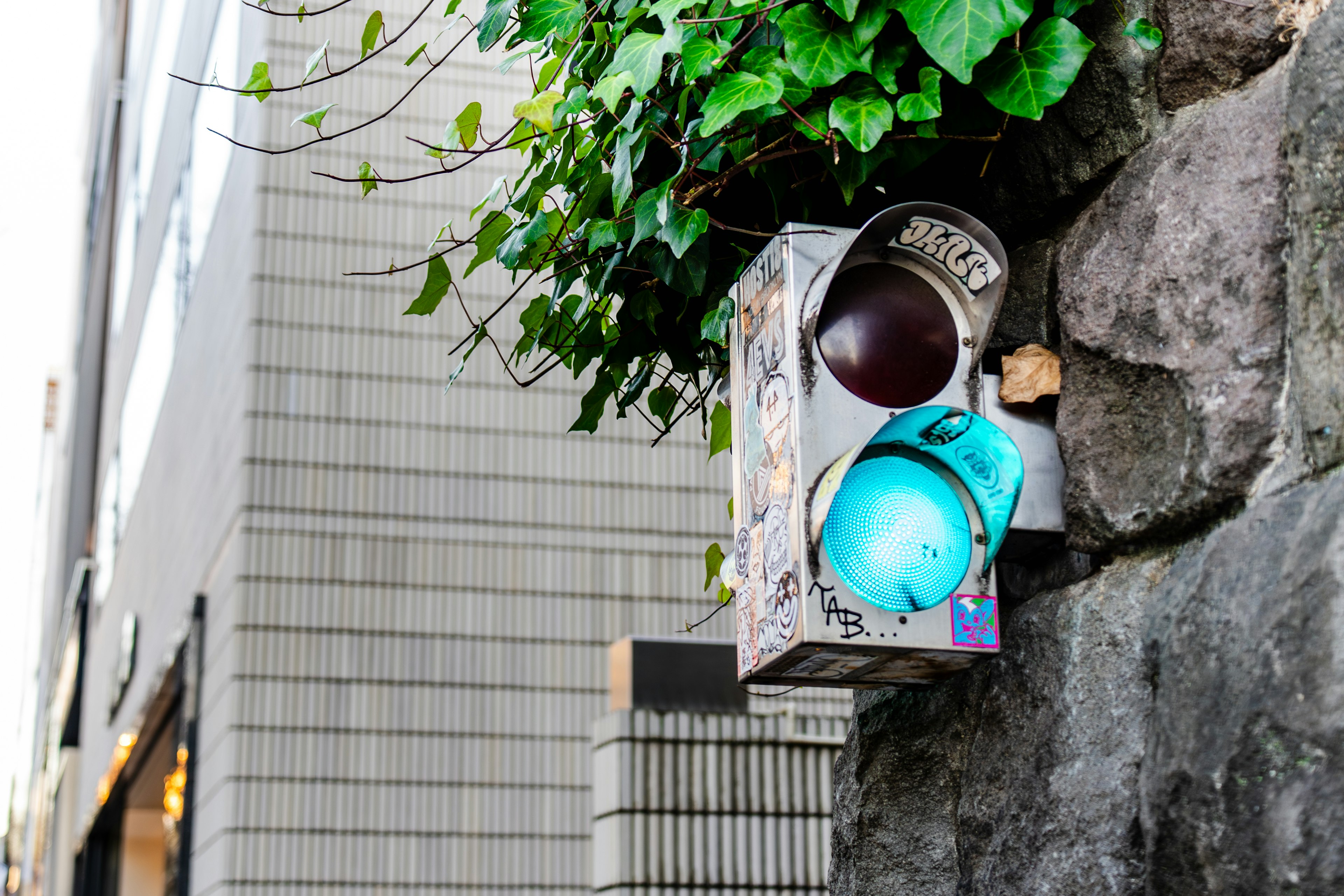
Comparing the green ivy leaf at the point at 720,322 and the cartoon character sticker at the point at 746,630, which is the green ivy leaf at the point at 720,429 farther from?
the cartoon character sticker at the point at 746,630

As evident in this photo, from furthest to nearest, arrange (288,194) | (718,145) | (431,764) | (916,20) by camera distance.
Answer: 1. (288,194)
2. (431,764)
3. (718,145)
4. (916,20)

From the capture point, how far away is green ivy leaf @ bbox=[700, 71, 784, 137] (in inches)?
79.2

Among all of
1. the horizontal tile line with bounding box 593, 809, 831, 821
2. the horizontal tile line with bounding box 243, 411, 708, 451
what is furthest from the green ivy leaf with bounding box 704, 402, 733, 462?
the horizontal tile line with bounding box 243, 411, 708, 451

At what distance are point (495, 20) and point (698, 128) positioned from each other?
55 cm

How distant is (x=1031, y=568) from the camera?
85.7 inches

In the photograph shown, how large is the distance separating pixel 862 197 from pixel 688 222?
35 centimetres

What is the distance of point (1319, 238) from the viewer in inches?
66.8

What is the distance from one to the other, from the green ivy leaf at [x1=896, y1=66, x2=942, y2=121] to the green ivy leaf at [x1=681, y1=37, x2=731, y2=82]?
28 cm

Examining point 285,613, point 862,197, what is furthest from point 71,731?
point 862,197

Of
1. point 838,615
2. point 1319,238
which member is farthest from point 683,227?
point 1319,238

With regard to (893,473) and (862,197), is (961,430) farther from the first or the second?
(862,197)

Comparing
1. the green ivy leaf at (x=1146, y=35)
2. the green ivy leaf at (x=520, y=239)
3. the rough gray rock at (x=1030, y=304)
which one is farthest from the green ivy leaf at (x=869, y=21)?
the green ivy leaf at (x=520, y=239)

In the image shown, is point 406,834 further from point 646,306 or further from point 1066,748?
point 1066,748

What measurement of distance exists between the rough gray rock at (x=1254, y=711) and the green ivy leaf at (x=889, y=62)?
78cm
